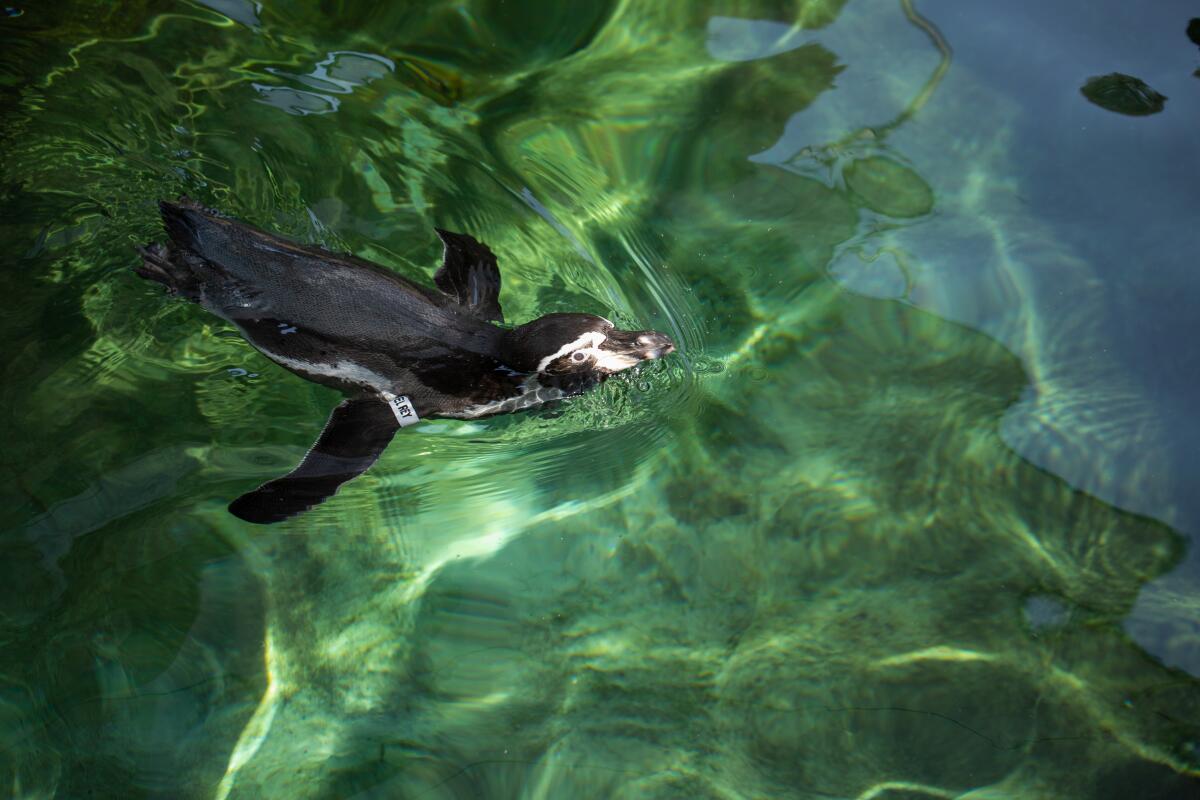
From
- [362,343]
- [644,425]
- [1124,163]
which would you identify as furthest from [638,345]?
[1124,163]

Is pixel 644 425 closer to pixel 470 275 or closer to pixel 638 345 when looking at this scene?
pixel 638 345

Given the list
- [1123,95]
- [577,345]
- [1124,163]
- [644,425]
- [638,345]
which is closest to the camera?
[577,345]

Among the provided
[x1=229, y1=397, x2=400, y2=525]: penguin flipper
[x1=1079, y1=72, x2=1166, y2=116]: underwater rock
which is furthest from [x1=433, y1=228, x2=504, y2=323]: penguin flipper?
[x1=1079, y1=72, x2=1166, y2=116]: underwater rock

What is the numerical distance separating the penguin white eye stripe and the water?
1.62ft

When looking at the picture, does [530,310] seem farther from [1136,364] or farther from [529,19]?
[1136,364]

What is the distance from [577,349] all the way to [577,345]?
20 millimetres

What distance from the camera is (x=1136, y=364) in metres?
4.12

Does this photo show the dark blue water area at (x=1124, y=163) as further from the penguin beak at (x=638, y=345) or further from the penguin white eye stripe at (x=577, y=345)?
the penguin white eye stripe at (x=577, y=345)

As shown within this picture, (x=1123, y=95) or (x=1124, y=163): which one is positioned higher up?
(x=1123, y=95)

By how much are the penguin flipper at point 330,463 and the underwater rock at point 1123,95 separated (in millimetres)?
3973

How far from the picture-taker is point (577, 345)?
3850 millimetres

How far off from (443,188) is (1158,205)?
3.64 m

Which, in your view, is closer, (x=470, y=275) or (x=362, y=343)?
(x=362, y=343)

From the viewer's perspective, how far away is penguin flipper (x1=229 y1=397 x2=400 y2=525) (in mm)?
3758
